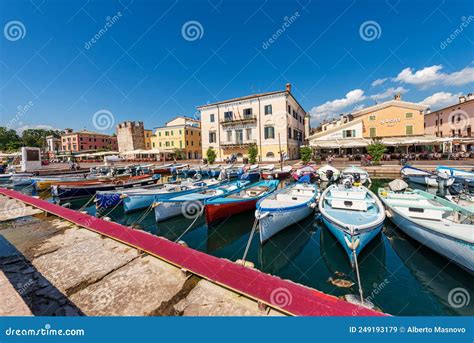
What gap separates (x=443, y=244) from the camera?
18.5ft

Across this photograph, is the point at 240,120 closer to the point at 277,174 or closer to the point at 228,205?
the point at 277,174

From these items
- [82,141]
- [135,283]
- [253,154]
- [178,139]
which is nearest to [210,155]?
[253,154]

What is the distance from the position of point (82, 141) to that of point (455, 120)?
94.6 meters

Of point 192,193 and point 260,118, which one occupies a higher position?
point 260,118

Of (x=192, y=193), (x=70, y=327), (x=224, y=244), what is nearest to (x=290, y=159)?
(x=192, y=193)

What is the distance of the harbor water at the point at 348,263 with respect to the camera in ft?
16.2

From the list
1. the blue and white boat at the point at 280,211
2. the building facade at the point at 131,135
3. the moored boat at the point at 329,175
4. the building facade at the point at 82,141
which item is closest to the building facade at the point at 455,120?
the moored boat at the point at 329,175

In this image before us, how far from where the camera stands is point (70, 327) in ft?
9.59

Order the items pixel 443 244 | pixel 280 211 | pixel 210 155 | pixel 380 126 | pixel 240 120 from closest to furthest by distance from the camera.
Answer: pixel 443 244
pixel 280 211
pixel 380 126
pixel 240 120
pixel 210 155

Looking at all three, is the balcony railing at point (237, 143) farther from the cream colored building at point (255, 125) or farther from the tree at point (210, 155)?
the tree at point (210, 155)

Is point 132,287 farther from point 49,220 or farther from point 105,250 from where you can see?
point 49,220

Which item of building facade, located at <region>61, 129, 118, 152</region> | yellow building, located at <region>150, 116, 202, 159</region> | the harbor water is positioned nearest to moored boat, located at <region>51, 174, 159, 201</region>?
the harbor water

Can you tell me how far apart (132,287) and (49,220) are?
674 cm

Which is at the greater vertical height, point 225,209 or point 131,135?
point 131,135
